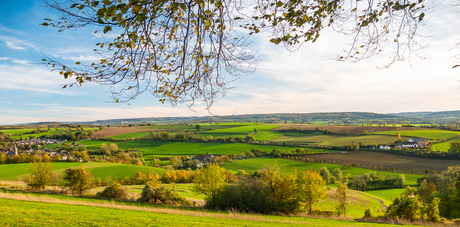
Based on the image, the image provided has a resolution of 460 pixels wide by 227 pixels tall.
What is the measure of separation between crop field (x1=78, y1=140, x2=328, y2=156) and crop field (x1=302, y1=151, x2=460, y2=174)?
59.6ft

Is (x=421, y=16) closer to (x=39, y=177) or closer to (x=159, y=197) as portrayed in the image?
(x=159, y=197)

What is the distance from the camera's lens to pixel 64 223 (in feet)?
29.9

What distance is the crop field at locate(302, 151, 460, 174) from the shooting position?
51.7 metres

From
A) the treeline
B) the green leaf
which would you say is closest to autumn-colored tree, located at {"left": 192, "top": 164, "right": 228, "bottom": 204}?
the green leaf

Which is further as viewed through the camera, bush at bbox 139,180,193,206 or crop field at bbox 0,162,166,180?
crop field at bbox 0,162,166,180

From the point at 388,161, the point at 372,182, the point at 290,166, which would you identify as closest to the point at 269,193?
the point at 372,182

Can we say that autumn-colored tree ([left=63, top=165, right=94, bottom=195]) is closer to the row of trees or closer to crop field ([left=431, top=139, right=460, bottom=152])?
the row of trees

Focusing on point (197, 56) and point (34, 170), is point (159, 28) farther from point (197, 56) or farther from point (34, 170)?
point (34, 170)

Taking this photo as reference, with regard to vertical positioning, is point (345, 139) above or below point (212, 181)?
below

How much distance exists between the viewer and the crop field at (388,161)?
170ft

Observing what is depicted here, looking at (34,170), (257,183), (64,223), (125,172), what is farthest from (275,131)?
(64,223)

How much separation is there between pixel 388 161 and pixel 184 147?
224ft

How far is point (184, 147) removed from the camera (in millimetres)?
→ 87812

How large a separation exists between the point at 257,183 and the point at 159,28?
2131 cm
